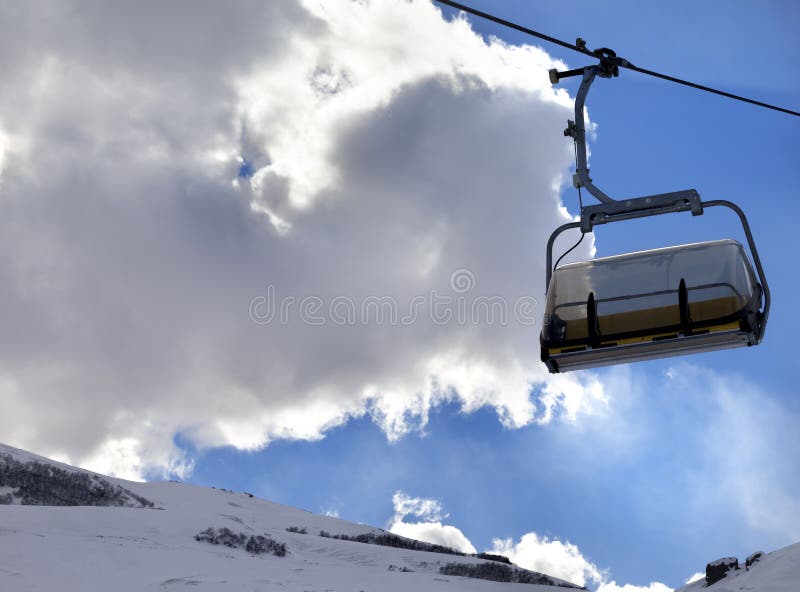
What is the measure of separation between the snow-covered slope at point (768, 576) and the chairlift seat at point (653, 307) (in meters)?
14.4

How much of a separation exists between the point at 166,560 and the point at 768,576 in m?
16.7

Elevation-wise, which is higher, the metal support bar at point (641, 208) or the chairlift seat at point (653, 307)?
the metal support bar at point (641, 208)

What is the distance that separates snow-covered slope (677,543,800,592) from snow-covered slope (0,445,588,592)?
296 inches

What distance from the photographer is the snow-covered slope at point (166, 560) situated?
2109 cm

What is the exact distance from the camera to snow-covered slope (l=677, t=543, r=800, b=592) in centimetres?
2041

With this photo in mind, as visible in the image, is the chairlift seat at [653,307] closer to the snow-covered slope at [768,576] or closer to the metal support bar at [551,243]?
the metal support bar at [551,243]

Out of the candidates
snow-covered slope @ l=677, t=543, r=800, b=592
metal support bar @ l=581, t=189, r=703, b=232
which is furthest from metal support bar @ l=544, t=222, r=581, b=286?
snow-covered slope @ l=677, t=543, r=800, b=592

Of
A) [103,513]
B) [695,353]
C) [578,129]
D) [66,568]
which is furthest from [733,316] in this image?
[103,513]

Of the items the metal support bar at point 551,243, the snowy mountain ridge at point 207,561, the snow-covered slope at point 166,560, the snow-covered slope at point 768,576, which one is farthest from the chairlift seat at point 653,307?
the snow-covered slope at point 166,560

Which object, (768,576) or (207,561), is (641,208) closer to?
(768,576)

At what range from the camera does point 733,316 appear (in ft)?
25.7

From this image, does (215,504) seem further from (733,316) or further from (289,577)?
(733,316)

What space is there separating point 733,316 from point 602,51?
2936mm

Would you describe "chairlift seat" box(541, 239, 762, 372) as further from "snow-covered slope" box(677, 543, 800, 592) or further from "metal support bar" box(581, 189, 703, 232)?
"snow-covered slope" box(677, 543, 800, 592)
